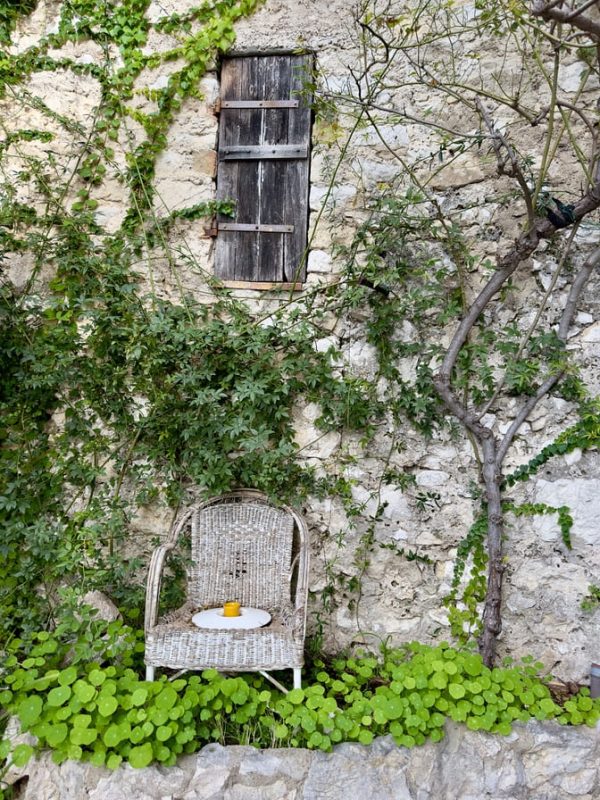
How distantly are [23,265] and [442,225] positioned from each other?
90.9 inches

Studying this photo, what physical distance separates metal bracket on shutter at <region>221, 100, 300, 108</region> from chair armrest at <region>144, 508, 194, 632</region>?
230 centimetres

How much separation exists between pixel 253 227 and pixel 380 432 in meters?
1.33

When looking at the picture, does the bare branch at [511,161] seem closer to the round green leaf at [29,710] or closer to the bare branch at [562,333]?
the bare branch at [562,333]

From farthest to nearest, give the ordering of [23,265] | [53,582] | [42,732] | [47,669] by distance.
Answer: [23,265]
[53,582]
[47,669]
[42,732]

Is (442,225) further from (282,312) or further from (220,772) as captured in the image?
(220,772)

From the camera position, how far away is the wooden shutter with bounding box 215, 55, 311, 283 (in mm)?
3010

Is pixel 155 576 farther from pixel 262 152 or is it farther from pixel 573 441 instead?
pixel 262 152

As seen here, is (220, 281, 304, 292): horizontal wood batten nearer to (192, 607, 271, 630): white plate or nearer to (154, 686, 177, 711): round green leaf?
(192, 607, 271, 630): white plate

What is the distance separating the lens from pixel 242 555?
8.91ft

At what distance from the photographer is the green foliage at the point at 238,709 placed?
1952mm

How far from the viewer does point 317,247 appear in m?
2.96

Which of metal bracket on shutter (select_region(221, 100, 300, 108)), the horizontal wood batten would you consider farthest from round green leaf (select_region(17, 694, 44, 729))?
metal bracket on shutter (select_region(221, 100, 300, 108))

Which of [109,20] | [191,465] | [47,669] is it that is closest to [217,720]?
[47,669]

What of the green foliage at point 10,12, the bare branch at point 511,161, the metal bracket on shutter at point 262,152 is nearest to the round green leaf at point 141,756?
the bare branch at point 511,161
